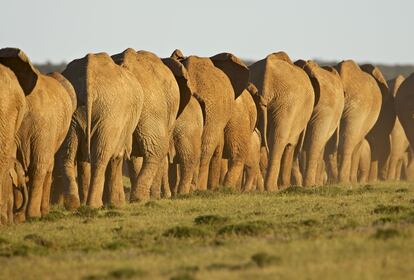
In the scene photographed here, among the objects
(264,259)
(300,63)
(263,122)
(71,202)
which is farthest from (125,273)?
(300,63)

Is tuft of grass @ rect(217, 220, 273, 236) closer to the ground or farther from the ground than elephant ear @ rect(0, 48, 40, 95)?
closer to the ground

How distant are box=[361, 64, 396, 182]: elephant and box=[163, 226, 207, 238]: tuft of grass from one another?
83.1ft

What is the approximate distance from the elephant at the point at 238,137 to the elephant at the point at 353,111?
277 inches

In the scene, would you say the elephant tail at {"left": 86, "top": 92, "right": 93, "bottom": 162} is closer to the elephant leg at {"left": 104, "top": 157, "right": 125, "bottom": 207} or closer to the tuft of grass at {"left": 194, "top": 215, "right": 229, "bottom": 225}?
the elephant leg at {"left": 104, "top": 157, "right": 125, "bottom": 207}

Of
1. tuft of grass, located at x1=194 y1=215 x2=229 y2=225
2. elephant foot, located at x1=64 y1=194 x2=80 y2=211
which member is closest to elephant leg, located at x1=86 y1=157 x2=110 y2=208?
elephant foot, located at x1=64 y1=194 x2=80 y2=211

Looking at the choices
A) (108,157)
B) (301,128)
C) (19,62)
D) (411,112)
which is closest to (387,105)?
(411,112)

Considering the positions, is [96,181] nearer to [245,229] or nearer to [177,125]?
[177,125]

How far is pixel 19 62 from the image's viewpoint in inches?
883

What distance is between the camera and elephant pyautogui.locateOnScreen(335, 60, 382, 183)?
39875mm

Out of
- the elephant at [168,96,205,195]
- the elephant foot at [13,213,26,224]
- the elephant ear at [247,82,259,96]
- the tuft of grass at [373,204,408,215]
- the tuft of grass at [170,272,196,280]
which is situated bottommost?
the elephant foot at [13,213,26,224]

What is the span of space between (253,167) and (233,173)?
135 centimetres

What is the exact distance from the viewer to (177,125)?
97.4 ft

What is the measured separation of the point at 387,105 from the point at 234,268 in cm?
2947

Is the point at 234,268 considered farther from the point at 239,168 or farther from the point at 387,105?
the point at 387,105
